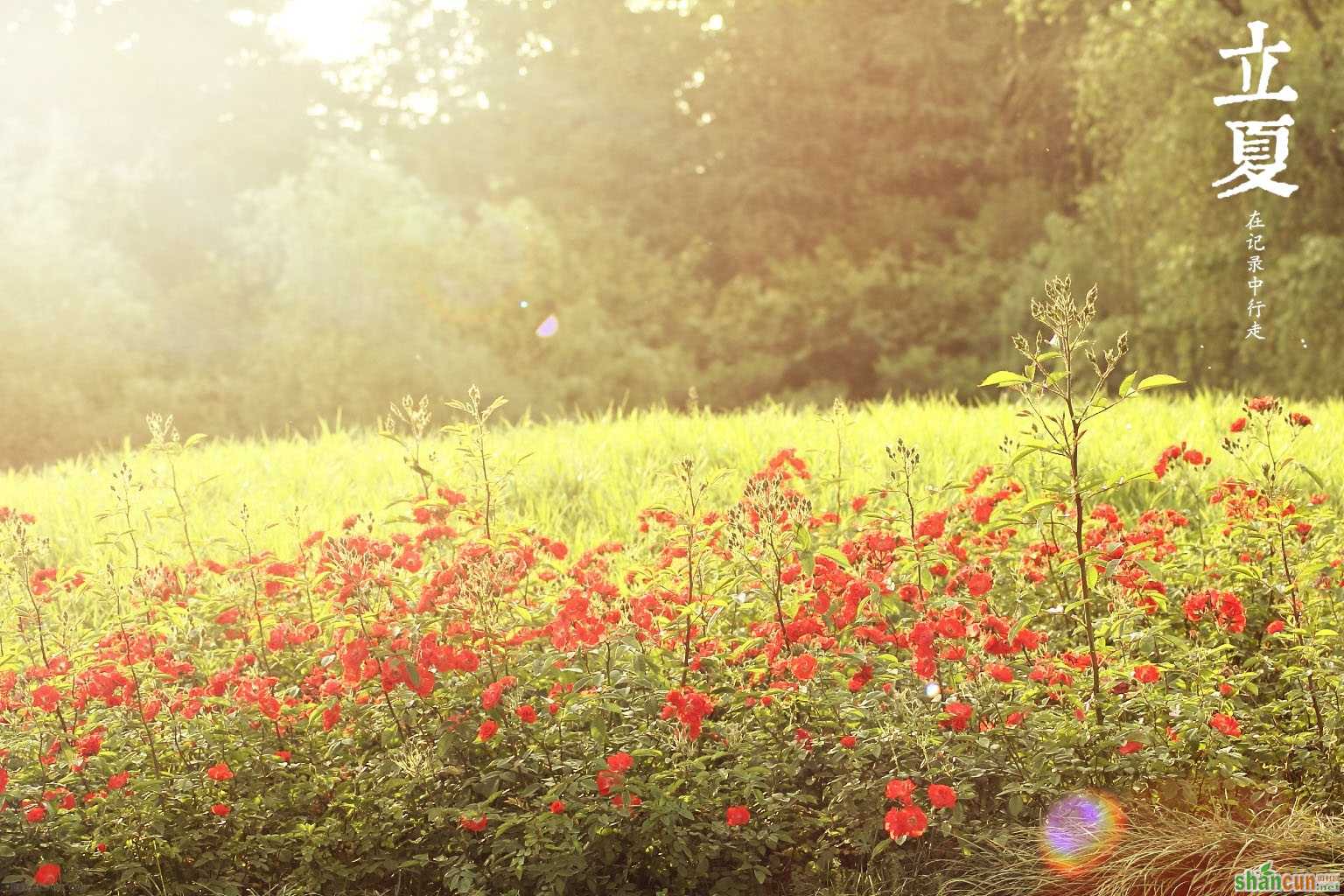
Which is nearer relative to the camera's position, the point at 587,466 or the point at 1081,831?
the point at 1081,831

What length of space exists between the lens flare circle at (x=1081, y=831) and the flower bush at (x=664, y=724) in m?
0.07

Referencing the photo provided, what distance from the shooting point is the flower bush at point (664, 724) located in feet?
10.3

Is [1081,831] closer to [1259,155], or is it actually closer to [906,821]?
[906,821]

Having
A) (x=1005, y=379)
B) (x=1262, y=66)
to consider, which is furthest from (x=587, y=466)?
(x=1262, y=66)

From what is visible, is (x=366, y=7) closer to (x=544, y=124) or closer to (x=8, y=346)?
(x=544, y=124)

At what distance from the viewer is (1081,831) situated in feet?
10.3

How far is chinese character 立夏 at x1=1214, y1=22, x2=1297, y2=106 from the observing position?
10.7m

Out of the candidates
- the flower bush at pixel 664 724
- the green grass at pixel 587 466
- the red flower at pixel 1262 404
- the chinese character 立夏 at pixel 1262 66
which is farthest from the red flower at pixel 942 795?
the chinese character 立夏 at pixel 1262 66

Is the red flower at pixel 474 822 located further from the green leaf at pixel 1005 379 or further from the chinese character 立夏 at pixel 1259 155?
the chinese character 立夏 at pixel 1259 155

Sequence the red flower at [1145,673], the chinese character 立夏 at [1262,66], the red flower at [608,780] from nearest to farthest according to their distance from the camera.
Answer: the red flower at [608,780] < the red flower at [1145,673] < the chinese character 立夏 at [1262,66]

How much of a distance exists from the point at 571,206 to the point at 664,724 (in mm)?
15360

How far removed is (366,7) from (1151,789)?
17.5 m

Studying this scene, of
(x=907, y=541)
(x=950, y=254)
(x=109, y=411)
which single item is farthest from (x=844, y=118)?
(x=907, y=541)

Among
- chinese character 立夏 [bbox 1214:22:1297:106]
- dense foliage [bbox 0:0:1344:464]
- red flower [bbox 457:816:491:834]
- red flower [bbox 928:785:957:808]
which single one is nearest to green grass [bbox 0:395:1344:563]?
red flower [bbox 457:816:491:834]
